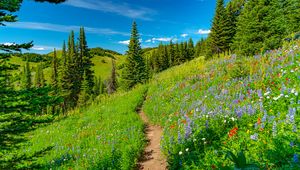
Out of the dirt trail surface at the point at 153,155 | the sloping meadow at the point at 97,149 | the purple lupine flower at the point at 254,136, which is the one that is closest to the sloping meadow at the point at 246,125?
the purple lupine flower at the point at 254,136

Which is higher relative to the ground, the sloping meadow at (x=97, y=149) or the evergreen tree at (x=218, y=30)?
the evergreen tree at (x=218, y=30)

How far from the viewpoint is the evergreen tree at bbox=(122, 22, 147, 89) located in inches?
1777

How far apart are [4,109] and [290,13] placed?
38661mm

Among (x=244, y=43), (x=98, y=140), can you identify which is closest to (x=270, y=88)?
(x=98, y=140)

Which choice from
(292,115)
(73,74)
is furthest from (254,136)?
(73,74)

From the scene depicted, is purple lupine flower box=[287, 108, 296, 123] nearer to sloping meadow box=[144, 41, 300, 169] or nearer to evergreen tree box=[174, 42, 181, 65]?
sloping meadow box=[144, 41, 300, 169]

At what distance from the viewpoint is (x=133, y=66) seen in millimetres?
45750

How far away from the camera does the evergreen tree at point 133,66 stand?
148 feet

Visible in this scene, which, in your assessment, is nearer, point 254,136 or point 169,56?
point 254,136

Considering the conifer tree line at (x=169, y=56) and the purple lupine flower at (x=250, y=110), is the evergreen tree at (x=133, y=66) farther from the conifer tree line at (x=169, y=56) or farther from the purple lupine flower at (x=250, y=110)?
the conifer tree line at (x=169, y=56)

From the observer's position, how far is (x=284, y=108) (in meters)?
7.11

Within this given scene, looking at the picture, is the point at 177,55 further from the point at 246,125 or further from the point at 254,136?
the point at 254,136

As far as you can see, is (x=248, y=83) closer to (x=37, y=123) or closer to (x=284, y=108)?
(x=284, y=108)

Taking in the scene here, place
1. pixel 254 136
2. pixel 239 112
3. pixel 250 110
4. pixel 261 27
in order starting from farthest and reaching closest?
pixel 261 27 → pixel 239 112 → pixel 250 110 → pixel 254 136
